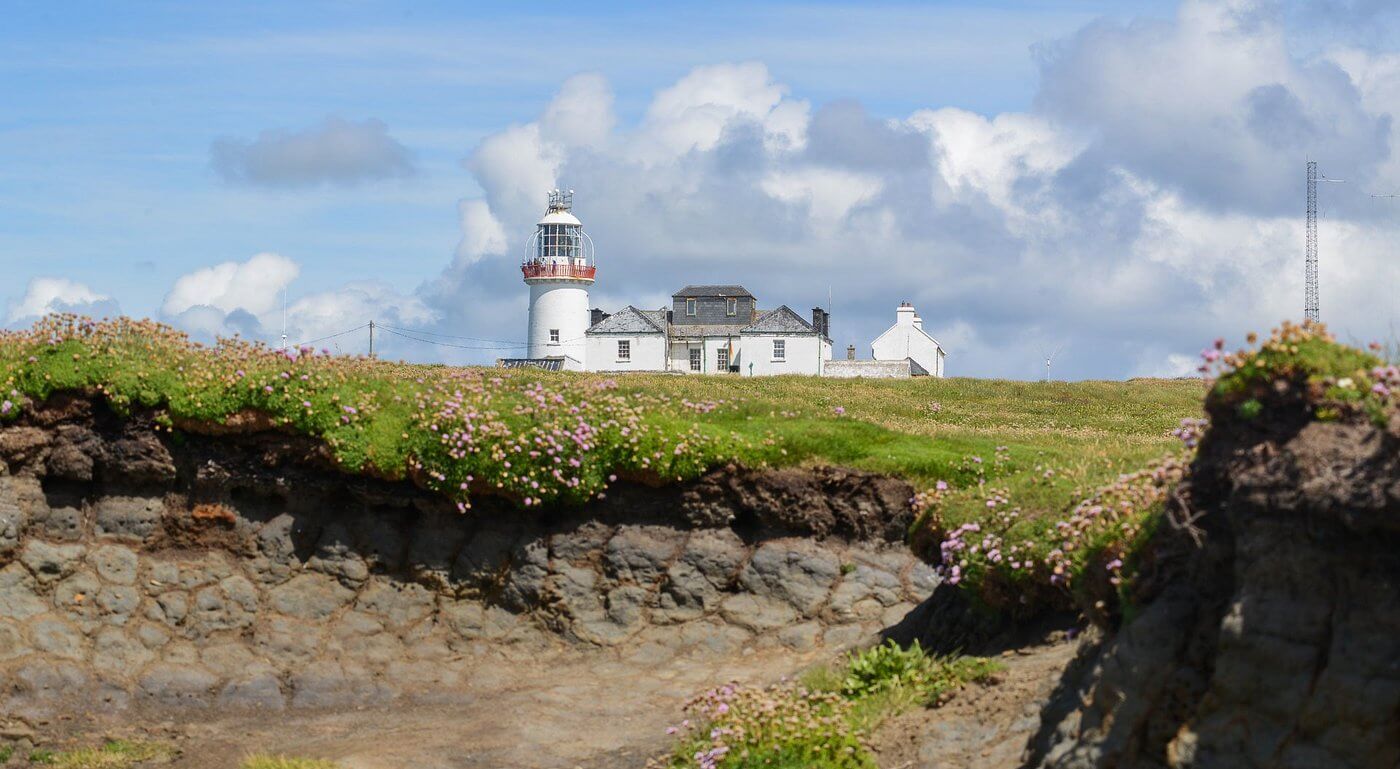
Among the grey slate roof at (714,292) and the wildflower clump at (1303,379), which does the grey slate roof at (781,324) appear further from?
the wildflower clump at (1303,379)

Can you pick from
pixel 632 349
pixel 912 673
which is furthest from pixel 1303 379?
pixel 632 349

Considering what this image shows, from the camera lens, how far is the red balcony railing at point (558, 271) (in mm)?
96125

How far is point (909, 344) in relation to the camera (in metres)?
97.5

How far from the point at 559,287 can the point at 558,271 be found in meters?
1.03

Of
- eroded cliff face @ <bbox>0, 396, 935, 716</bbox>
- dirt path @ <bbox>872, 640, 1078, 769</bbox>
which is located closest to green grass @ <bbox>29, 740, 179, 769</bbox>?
eroded cliff face @ <bbox>0, 396, 935, 716</bbox>

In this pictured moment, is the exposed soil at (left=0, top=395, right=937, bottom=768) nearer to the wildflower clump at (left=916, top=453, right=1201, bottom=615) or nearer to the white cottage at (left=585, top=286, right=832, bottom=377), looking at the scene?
the wildflower clump at (left=916, top=453, right=1201, bottom=615)

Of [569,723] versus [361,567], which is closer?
[569,723]

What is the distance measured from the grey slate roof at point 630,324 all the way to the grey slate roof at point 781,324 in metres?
5.83

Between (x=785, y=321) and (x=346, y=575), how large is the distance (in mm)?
76717

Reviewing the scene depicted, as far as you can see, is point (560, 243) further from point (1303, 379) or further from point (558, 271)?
point (1303, 379)

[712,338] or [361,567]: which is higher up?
[712,338]

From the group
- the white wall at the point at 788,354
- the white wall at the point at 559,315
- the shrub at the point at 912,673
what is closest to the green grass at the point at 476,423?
the shrub at the point at 912,673

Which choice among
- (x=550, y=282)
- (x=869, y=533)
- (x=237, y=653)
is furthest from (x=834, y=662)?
(x=550, y=282)

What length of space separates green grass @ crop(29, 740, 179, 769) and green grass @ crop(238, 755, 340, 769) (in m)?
1.16
